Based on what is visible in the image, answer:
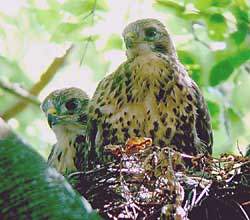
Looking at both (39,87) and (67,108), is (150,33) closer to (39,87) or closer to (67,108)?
(67,108)

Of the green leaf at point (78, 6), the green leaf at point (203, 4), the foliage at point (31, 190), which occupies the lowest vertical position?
the green leaf at point (78, 6)

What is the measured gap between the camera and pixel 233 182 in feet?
12.4

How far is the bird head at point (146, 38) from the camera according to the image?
5.16 m

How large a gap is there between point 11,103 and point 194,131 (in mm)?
2524

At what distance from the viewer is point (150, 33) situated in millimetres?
5328

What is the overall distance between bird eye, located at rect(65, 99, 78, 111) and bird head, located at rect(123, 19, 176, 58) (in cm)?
56

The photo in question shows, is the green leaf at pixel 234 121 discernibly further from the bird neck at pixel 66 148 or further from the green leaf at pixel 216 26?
the bird neck at pixel 66 148

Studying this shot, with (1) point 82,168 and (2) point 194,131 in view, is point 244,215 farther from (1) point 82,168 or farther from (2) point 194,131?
(1) point 82,168

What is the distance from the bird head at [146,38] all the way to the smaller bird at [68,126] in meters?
0.57

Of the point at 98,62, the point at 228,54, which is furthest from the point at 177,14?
the point at 98,62

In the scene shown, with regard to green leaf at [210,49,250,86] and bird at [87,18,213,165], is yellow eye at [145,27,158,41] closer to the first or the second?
bird at [87,18,213,165]

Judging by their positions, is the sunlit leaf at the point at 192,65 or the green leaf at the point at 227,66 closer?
the green leaf at the point at 227,66

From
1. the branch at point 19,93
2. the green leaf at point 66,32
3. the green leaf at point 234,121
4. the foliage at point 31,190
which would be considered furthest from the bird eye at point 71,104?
the foliage at point 31,190

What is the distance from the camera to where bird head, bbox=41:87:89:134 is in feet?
17.8
